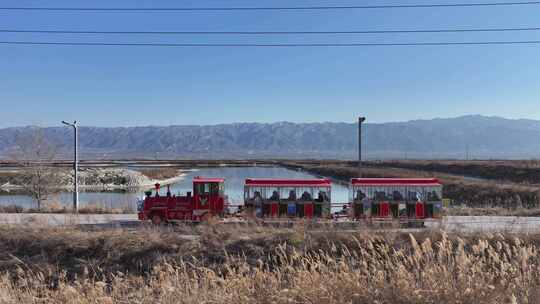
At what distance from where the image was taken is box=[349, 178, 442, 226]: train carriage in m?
21.4

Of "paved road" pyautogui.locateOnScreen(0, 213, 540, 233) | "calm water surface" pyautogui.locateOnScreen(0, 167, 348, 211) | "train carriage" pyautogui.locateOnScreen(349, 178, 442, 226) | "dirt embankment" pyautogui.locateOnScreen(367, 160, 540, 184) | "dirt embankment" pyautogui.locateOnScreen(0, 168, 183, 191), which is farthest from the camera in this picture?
"dirt embankment" pyautogui.locateOnScreen(0, 168, 183, 191)

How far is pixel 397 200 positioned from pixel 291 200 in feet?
15.6

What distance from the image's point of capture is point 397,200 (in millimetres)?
21609

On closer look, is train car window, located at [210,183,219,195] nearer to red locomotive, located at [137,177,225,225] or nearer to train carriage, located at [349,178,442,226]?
red locomotive, located at [137,177,225,225]

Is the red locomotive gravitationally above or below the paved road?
above

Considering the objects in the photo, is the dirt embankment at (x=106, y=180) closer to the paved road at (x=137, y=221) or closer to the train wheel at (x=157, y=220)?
the paved road at (x=137, y=221)

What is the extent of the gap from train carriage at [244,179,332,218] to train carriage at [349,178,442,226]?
139cm

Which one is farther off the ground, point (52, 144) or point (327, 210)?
point (52, 144)

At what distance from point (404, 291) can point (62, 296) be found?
15.9 feet

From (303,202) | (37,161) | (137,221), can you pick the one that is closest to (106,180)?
(37,161)

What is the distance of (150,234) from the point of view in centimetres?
1805

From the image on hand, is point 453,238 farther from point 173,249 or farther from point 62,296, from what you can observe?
point 62,296

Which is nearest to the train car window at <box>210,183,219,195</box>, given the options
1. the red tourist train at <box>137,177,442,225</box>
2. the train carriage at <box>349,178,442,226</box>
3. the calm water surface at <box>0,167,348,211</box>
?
the red tourist train at <box>137,177,442,225</box>

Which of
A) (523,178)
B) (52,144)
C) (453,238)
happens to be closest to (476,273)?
(453,238)
